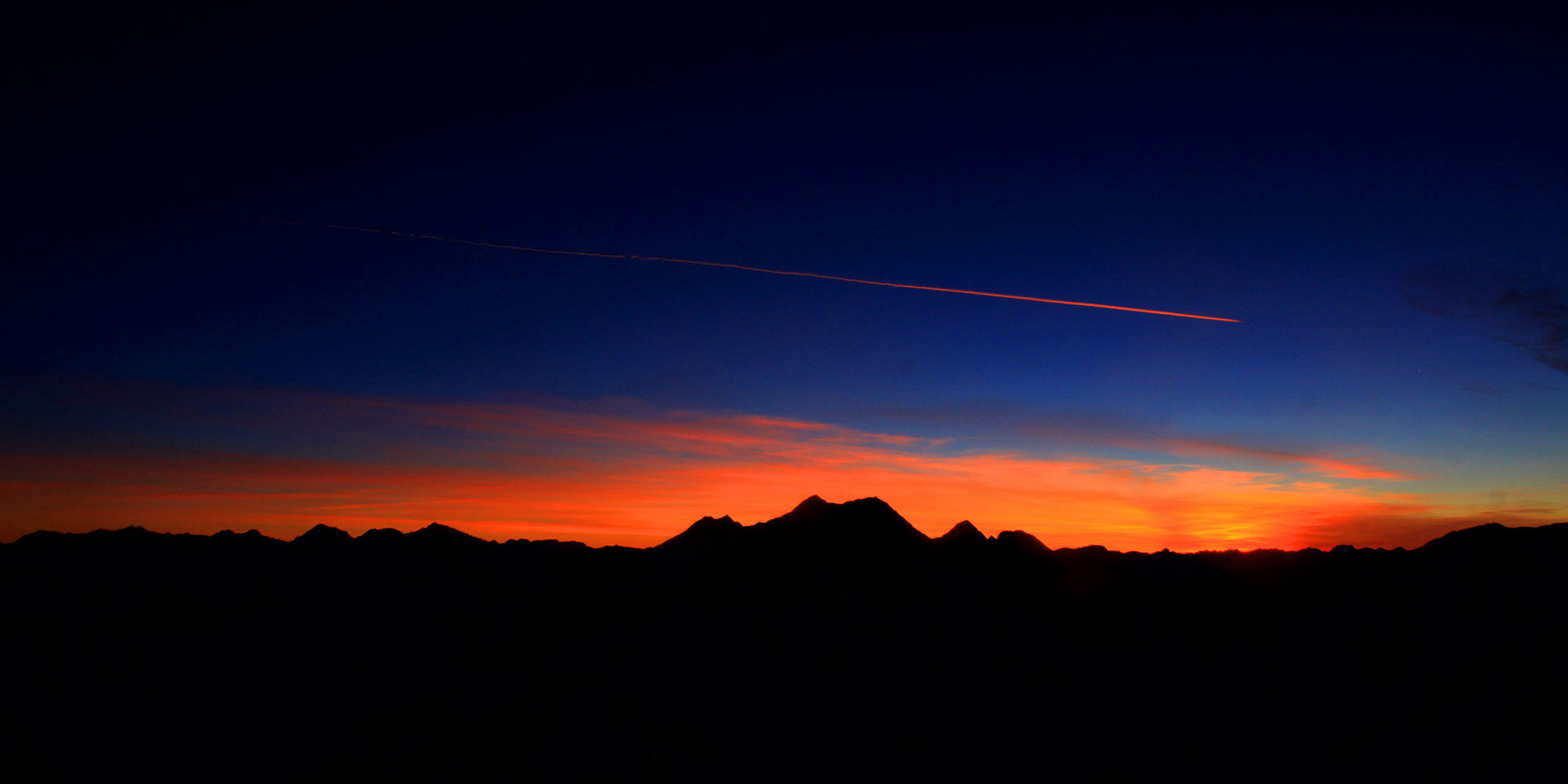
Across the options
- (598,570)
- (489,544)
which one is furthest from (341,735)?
(489,544)

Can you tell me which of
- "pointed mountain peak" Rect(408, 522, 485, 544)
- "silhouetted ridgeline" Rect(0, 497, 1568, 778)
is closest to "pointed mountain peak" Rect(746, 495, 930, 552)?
"silhouetted ridgeline" Rect(0, 497, 1568, 778)

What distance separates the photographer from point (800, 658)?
93.6 ft

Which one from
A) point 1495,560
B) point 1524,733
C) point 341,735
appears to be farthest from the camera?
point 1495,560

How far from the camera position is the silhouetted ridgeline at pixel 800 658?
2367 cm

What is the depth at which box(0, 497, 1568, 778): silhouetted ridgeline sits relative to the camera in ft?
77.7

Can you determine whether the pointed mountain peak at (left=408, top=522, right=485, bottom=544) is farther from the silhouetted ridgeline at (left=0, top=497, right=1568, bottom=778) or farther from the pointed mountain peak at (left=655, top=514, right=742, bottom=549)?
the pointed mountain peak at (left=655, top=514, right=742, bottom=549)

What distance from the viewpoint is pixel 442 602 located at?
3388 cm

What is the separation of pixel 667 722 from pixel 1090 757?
12903mm

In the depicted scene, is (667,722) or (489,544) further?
(489,544)

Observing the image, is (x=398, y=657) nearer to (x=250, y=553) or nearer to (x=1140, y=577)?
(x=250, y=553)

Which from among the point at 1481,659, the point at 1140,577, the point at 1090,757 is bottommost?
the point at 1090,757

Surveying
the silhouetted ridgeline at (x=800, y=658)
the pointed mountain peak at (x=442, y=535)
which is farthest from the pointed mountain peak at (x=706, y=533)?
the pointed mountain peak at (x=442, y=535)

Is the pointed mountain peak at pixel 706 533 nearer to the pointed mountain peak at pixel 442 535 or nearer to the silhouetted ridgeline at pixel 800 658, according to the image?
the silhouetted ridgeline at pixel 800 658

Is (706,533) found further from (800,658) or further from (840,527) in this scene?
(800,658)
